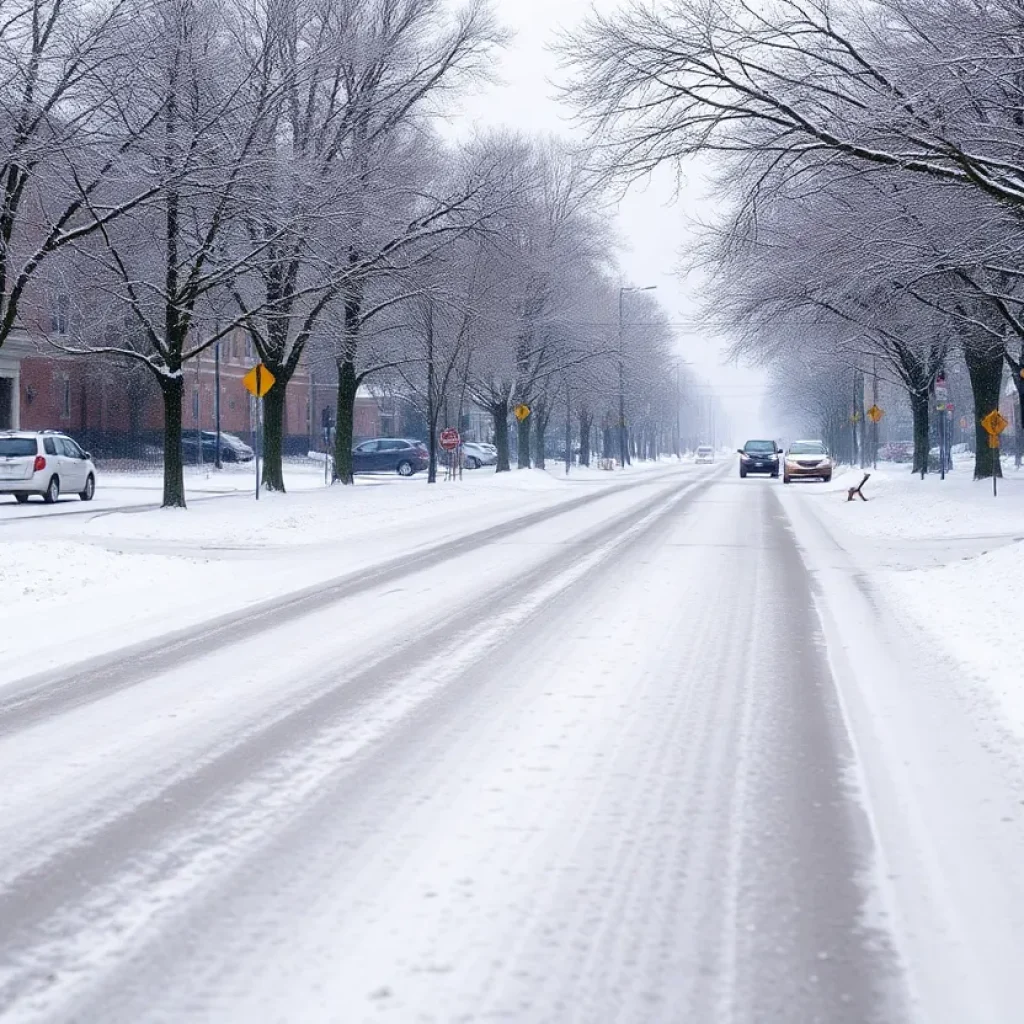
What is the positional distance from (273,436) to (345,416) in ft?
14.0

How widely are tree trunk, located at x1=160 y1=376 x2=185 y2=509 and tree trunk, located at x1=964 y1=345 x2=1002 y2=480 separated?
63.8 ft

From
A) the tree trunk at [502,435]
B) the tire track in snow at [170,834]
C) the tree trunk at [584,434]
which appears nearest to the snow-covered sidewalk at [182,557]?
the tire track in snow at [170,834]

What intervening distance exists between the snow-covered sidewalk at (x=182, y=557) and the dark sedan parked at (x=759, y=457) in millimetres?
26166

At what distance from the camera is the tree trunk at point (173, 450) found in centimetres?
2655

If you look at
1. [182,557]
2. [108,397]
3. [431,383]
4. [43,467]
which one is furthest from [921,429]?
[108,397]

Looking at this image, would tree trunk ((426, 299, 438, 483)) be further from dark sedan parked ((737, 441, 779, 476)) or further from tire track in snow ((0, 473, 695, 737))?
tire track in snow ((0, 473, 695, 737))

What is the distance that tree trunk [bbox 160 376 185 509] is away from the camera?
2655 cm

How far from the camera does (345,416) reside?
3762 cm

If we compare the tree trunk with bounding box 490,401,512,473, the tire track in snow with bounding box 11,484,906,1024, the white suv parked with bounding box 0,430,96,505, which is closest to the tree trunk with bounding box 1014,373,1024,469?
the tree trunk with bounding box 490,401,512,473

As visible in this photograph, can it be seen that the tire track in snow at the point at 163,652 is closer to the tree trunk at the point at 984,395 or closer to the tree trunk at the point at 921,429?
the tree trunk at the point at 984,395

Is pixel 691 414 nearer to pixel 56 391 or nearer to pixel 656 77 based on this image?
pixel 56 391

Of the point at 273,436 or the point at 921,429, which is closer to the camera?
the point at 273,436

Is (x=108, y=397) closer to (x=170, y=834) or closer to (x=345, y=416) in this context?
(x=345, y=416)

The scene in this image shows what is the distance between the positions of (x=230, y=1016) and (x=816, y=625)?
26.0 ft
